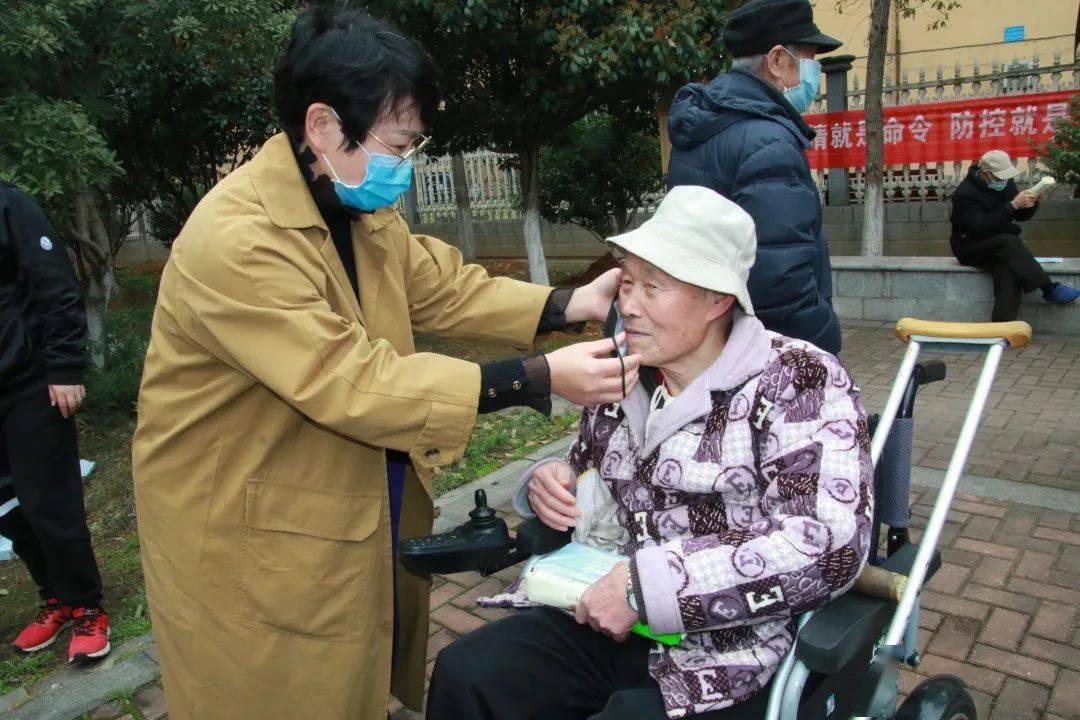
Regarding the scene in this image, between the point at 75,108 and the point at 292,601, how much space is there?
4.53 meters

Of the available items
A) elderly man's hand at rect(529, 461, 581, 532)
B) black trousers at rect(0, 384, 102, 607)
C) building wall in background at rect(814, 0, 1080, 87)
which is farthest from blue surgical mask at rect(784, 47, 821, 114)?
building wall in background at rect(814, 0, 1080, 87)

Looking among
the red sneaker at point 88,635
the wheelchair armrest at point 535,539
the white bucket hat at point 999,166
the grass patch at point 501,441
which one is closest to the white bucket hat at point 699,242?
the wheelchair armrest at point 535,539

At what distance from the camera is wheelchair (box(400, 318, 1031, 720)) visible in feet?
5.40

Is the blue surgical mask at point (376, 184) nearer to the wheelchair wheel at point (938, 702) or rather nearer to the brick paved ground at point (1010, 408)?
the wheelchair wheel at point (938, 702)

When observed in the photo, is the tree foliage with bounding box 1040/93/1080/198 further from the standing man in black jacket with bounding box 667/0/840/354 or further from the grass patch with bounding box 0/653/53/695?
the grass patch with bounding box 0/653/53/695

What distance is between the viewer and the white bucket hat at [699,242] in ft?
6.12

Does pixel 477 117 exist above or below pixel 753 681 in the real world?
above

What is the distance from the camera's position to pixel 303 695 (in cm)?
193

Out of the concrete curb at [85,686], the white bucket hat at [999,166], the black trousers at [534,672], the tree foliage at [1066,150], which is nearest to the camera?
the black trousers at [534,672]

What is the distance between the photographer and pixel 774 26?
273cm

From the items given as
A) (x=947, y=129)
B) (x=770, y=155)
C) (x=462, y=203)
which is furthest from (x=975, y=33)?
(x=770, y=155)

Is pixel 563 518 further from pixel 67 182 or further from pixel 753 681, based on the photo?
pixel 67 182

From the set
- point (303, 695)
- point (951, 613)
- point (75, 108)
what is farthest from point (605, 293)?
point (75, 108)

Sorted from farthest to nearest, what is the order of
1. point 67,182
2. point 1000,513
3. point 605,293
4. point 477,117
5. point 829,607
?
point 477,117
point 67,182
point 1000,513
point 605,293
point 829,607
